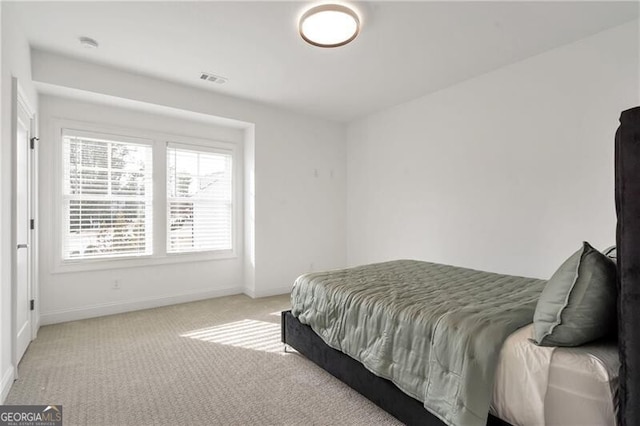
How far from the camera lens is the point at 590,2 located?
8.21 ft

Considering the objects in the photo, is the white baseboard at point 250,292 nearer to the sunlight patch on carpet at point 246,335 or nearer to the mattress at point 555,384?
the sunlight patch on carpet at point 246,335

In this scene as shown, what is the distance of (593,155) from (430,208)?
1815mm

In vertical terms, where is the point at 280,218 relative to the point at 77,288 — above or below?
above

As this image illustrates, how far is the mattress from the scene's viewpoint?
1.25m

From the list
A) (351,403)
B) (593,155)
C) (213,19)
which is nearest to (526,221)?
(593,155)

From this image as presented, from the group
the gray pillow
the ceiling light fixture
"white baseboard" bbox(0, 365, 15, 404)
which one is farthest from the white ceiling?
"white baseboard" bbox(0, 365, 15, 404)

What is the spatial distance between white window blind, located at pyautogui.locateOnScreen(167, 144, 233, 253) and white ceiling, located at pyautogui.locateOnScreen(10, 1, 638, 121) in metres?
1.10

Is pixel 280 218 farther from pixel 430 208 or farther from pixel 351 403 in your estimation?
pixel 351 403

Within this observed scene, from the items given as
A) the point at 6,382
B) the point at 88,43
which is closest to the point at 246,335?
the point at 6,382

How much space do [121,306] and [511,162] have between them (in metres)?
4.94

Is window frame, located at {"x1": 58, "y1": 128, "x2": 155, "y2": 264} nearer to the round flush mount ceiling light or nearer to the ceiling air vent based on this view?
the ceiling air vent

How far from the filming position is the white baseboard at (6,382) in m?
2.13

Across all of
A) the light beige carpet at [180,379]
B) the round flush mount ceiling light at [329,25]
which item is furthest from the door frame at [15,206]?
the round flush mount ceiling light at [329,25]

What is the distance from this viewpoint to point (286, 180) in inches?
203
